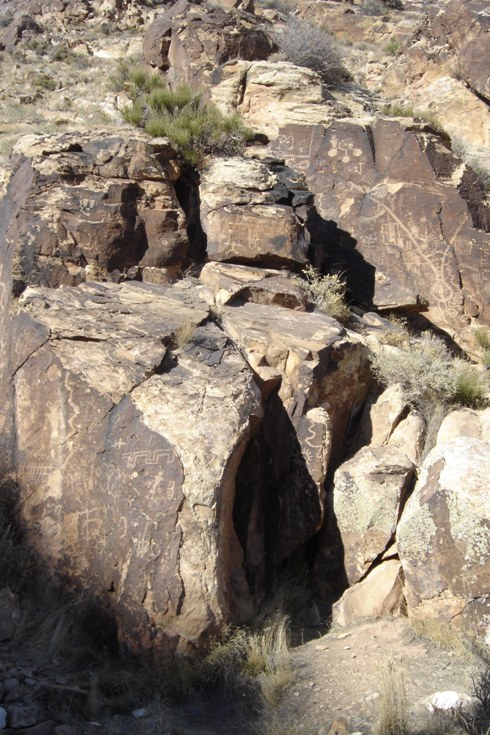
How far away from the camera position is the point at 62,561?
4574 millimetres

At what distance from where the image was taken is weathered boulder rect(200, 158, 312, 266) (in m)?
7.22

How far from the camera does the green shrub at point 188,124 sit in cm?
805

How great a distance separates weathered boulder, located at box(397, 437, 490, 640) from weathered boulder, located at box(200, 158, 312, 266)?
3278mm

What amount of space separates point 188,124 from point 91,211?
240 cm

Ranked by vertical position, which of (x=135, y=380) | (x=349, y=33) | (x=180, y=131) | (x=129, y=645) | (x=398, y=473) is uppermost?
(x=349, y=33)

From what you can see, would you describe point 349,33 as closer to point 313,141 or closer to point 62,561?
point 313,141

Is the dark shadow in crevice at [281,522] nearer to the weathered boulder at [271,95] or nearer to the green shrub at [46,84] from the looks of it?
the weathered boulder at [271,95]

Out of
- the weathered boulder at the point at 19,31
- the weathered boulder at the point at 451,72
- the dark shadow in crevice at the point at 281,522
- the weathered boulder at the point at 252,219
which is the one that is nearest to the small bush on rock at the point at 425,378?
the dark shadow in crevice at the point at 281,522

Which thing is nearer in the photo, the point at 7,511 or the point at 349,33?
the point at 7,511

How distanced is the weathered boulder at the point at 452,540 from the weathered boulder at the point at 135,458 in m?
1.26

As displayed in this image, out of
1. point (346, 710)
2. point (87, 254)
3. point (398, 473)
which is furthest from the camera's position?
point (87, 254)

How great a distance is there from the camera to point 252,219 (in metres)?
7.29

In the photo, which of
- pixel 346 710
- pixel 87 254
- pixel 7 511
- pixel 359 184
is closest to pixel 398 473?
pixel 346 710

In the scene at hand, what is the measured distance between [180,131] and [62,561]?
5.57 metres
